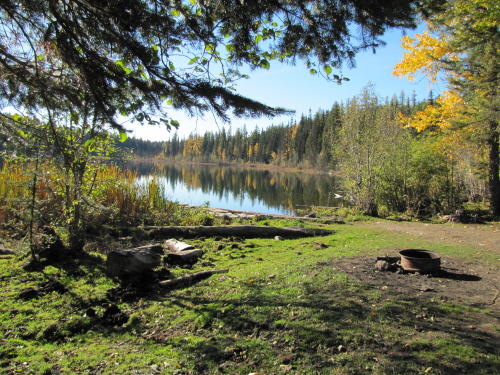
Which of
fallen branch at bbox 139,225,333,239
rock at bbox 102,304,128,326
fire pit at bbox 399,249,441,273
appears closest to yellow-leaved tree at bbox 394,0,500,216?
fire pit at bbox 399,249,441,273

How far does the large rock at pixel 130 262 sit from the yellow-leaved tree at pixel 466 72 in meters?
6.77

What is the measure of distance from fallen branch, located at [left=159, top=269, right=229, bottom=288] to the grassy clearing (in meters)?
0.21

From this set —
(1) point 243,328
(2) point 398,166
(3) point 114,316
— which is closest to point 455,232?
(2) point 398,166

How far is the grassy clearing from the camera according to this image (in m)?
2.83

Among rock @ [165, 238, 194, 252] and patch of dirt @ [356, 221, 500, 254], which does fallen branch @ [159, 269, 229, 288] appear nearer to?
rock @ [165, 238, 194, 252]

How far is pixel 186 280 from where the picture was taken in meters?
5.14

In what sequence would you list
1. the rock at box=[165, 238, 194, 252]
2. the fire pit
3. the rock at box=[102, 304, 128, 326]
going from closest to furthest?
the rock at box=[102, 304, 128, 326]
the fire pit
the rock at box=[165, 238, 194, 252]

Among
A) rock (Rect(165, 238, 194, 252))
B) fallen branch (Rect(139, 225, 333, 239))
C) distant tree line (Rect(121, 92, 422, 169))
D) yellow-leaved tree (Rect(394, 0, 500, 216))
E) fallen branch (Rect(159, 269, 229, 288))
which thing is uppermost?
distant tree line (Rect(121, 92, 422, 169))

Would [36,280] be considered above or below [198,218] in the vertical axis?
below

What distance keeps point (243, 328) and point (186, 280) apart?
6.28ft

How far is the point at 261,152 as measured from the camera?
331ft

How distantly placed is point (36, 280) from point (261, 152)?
318 feet

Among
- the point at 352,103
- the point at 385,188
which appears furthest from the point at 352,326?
the point at 352,103

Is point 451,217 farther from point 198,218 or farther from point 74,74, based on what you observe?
point 74,74
